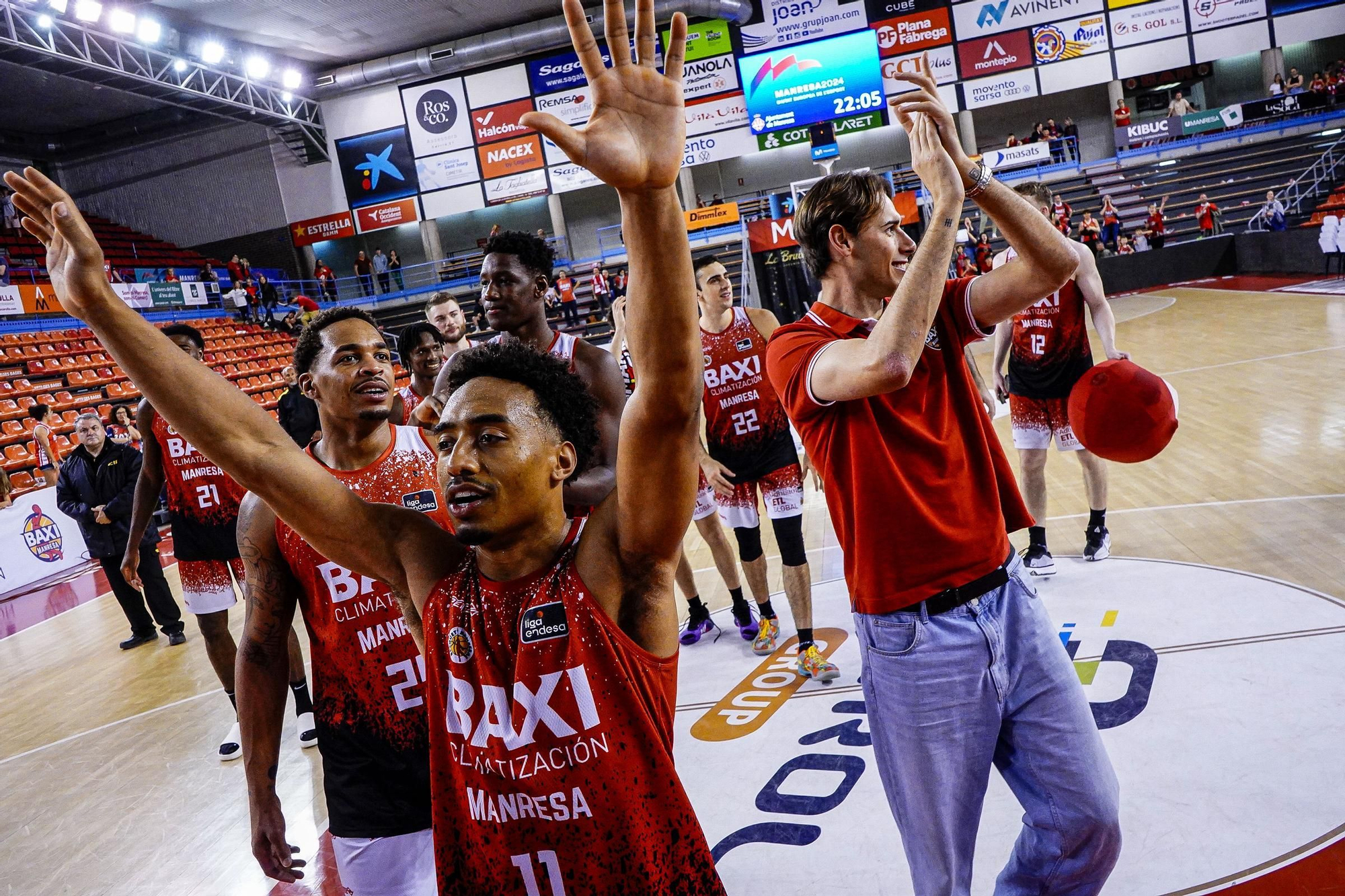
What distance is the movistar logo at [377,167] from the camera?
24.4m

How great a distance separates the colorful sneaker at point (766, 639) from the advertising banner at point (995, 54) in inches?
902

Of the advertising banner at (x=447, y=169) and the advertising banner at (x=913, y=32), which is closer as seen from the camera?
the advertising banner at (x=913, y=32)

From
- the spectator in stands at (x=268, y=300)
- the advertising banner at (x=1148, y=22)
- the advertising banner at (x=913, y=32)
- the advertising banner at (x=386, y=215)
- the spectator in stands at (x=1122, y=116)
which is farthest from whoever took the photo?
the advertising banner at (x=386, y=215)

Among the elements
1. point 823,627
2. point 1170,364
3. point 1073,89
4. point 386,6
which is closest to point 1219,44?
Answer: point 1073,89

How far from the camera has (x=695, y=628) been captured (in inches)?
197

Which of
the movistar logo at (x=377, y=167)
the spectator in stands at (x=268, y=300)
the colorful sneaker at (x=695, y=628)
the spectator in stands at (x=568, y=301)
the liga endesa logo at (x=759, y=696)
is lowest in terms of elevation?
the liga endesa logo at (x=759, y=696)

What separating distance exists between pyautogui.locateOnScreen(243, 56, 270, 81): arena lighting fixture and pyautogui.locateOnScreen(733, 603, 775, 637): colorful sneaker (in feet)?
66.0

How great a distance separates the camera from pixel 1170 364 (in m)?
10.1

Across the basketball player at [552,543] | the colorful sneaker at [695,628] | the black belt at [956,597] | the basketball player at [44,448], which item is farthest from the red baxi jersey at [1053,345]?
the basketball player at [44,448]

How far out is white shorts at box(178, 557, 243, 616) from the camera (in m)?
4.74

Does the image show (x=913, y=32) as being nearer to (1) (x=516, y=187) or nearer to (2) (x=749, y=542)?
(1) (x=516, y=187)

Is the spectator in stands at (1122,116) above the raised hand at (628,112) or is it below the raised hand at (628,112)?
above

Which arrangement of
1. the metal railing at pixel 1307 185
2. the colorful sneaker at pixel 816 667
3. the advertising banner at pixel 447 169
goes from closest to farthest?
the colorful sneaker at pixel 816 667 < the metal railing at pixel 1307 185 < the advertising banner at pixel 447 169

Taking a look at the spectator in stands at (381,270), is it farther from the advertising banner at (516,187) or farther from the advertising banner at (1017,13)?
the advertising banner at (1017,13)
